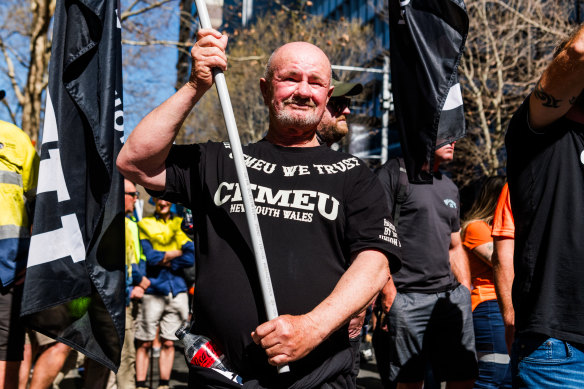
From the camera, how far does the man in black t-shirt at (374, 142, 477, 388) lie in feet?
13.9

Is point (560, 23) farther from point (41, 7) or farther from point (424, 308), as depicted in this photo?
point (424, 308)

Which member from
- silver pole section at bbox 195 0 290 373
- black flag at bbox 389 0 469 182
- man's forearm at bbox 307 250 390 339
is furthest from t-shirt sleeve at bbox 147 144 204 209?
black flag at bbox 389 0 469 182

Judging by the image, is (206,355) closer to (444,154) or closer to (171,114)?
(171,114)

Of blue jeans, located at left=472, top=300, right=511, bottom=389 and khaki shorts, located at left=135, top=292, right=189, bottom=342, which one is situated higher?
blue jeans, located at left=472, top=300, right=511, bottom=389

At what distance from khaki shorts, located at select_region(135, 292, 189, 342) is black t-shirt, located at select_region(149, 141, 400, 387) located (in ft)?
15.6

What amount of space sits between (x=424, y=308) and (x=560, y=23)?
1221 cm

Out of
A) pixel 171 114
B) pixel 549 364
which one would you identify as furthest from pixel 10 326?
pixel 549 364

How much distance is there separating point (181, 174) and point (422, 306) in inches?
95.5

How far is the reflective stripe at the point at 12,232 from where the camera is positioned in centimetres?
354

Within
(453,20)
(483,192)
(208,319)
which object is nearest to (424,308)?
(483,192)

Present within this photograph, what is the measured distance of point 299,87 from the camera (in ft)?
8.16

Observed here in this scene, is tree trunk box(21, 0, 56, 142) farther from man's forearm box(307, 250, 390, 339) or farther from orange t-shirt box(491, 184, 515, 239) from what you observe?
man's forearm box(307, 250, 390, 339)

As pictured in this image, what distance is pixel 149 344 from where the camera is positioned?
6941 millimetres

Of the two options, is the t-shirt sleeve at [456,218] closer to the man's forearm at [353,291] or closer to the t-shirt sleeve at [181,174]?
the man's forearm at [353,291]
